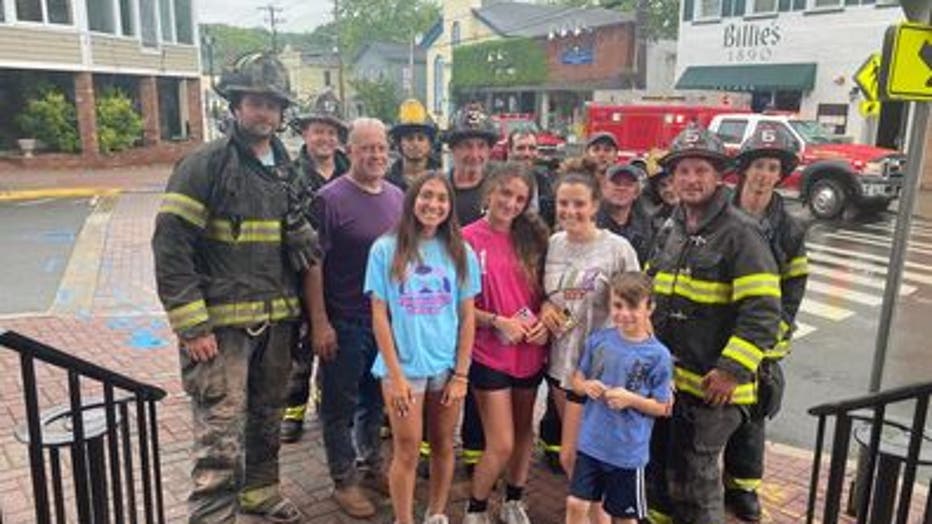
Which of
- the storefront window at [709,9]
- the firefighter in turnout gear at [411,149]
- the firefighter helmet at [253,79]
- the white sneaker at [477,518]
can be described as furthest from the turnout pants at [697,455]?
the storefront window at [709,9]

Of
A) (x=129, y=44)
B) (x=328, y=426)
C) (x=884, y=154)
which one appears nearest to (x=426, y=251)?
(x=328, y=426)

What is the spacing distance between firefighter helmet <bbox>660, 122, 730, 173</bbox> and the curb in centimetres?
1666

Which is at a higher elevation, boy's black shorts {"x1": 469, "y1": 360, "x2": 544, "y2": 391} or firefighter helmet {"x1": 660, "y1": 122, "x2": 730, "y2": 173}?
firefighter helmet {"x1": 660, "y1": 122, "x2": 730, "y2": 173}

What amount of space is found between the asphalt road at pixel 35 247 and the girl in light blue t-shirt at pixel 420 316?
599 cm

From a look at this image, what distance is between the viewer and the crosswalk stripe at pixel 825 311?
27.9 ft

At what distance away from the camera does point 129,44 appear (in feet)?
78.8

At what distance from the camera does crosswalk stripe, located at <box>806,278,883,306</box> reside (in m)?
9.18

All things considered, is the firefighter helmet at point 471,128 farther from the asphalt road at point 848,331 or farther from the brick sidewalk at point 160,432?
the asphalt road at point 848,331

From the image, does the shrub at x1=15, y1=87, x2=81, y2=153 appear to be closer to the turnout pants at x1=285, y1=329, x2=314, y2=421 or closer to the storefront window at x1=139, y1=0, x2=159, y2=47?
the storefront window at x1=139, y1=0, x2=159, y2=47

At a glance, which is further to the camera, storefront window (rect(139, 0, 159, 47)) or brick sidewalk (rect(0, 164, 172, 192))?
storefront window (rect(139, 0, 159, 47))

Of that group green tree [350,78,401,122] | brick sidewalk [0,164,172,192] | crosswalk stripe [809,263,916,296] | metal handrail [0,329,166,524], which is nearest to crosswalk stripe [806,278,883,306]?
crosswalk stripe [809,263,916,296]

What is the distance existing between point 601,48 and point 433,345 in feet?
107

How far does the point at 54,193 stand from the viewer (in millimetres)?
17453

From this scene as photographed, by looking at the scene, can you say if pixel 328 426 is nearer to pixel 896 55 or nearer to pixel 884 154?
pixel 896 55
